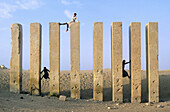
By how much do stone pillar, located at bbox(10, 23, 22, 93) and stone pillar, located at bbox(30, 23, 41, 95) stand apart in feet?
1.96

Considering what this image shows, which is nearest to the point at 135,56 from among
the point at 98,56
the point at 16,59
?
the point at 98,56

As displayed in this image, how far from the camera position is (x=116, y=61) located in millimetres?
8188

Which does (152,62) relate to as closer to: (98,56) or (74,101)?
(98,56)

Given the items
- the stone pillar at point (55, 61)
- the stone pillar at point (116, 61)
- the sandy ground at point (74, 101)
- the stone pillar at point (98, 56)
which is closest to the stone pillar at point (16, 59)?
the sandy ground at point (74, 101)

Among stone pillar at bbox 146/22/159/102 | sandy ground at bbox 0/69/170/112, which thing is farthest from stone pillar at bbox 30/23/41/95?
stone pillar at bbox 146/22/159/102

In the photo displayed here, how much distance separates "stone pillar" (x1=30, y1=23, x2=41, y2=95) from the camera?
27.8 feet

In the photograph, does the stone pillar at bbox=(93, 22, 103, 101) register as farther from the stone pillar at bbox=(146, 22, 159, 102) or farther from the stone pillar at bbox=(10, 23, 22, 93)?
the stone pillar at bbox=(10, 23, 22, 93)

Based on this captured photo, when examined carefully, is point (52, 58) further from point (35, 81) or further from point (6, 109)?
point (6, 109)

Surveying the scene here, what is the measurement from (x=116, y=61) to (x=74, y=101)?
2.36 m

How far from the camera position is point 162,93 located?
10156 millimetres

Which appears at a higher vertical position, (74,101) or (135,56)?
(135,56)

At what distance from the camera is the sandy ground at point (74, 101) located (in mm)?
6154

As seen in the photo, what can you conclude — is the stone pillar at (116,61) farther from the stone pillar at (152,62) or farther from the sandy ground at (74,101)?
the stone pillar at (152,62)

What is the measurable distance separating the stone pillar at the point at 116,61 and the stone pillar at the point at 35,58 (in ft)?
10.3
